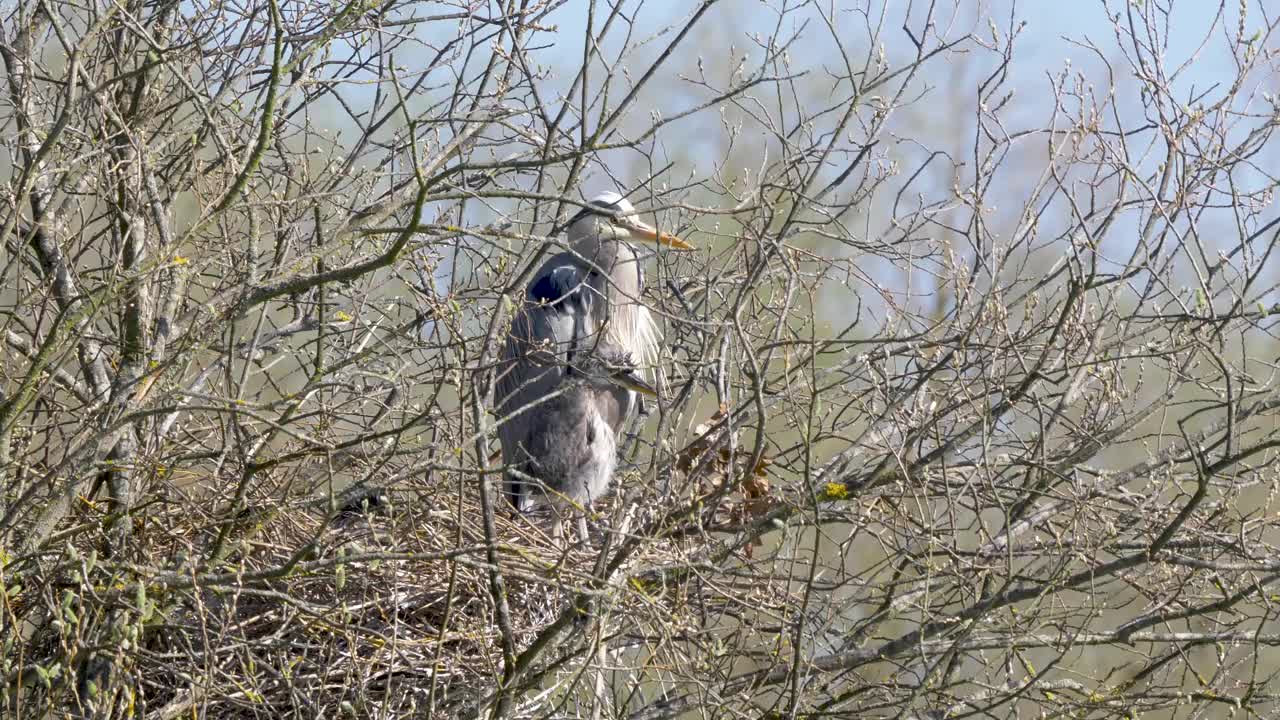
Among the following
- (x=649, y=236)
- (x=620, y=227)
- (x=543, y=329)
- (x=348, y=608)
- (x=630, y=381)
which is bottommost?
(x=348, y=608)

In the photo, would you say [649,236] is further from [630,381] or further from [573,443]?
[573,443]

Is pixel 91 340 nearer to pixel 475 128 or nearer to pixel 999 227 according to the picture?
pixel 475 128

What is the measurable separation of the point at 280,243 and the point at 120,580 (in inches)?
47.1

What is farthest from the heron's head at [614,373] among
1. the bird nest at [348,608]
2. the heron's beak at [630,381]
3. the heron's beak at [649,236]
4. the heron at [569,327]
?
the bird nest at [348,608]

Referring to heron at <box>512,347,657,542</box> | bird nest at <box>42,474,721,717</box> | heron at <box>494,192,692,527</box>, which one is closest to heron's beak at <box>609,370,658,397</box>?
heron at <box>494,192,692,527</box>

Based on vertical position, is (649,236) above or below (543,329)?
above

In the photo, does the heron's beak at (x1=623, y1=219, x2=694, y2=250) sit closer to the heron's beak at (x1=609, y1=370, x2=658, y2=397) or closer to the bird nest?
the heron's beak at (x1=609, y1=370, x2=658, y2=397)

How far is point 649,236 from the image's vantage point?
5180 millimetres

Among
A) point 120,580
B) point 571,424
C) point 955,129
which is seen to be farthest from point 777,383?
point 955,129

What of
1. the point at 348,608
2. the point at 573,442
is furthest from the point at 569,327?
the point at 348,608

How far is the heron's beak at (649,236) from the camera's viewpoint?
4.39m

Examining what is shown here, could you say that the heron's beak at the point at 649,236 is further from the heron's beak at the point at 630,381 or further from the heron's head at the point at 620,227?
the heron's beak at the point at 630,381

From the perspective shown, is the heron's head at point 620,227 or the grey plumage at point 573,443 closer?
the heron's head at point 620,227

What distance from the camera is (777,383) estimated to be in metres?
4.36
